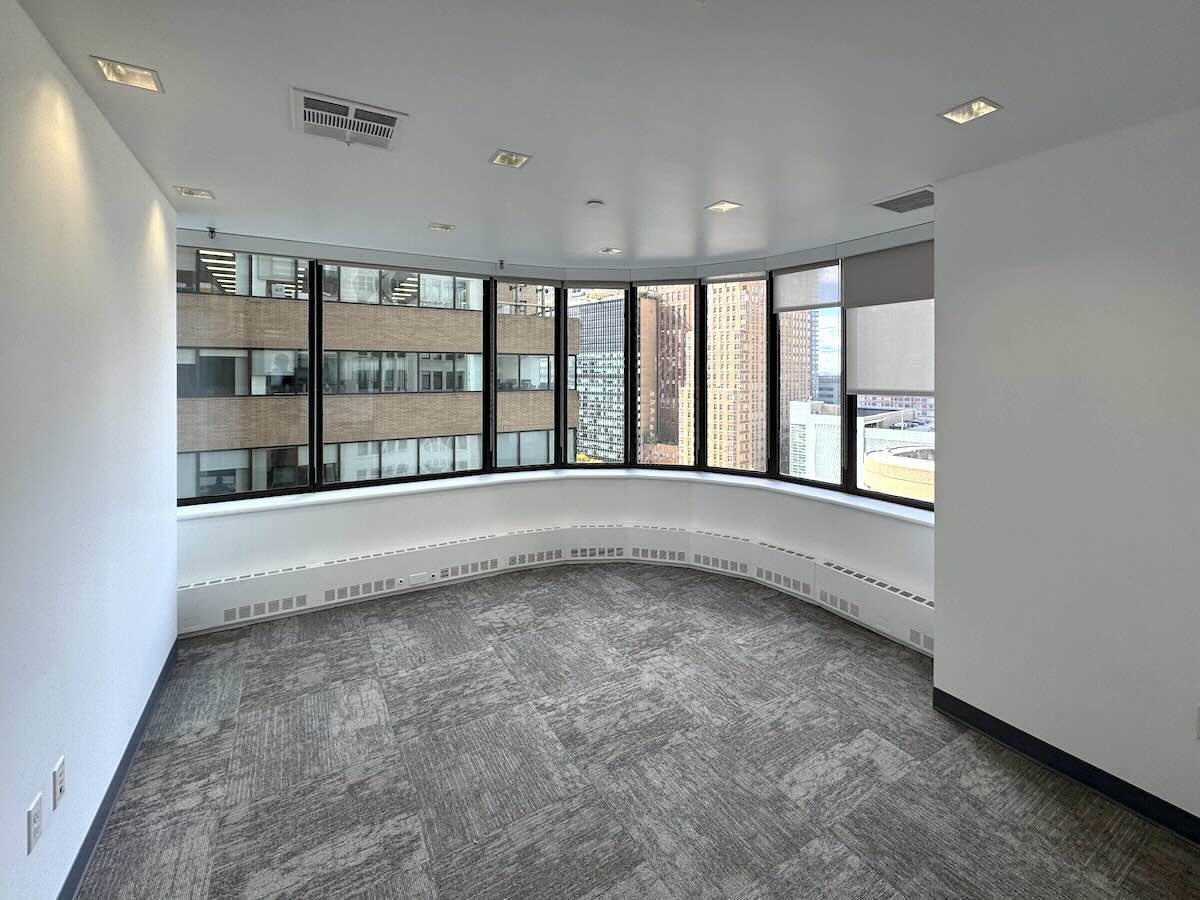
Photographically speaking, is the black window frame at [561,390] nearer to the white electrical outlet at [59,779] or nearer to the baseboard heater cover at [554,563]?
the baseboard heater cover at [554,563]

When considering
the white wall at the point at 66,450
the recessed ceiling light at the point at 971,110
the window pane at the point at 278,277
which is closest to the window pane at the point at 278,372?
the window pane at the point at 278,277

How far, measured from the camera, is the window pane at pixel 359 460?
5.07 meters

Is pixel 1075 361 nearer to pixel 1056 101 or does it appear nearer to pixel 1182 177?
pixel 1182 177

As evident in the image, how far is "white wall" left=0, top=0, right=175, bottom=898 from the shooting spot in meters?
1.70

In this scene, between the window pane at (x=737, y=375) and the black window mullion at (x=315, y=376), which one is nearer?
the black window mullion at (x=315, y=376)

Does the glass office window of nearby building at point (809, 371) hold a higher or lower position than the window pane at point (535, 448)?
higher

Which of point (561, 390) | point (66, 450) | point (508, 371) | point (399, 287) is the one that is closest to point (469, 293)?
point (399, 287)

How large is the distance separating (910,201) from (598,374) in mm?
3208

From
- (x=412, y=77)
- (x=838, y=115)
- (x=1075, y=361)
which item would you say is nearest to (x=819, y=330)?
(x=1075, y=361)

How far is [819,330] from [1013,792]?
3441mm

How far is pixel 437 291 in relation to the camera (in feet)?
17.6

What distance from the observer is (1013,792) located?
2.57 m

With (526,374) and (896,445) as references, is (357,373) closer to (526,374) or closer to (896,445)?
(526,374)

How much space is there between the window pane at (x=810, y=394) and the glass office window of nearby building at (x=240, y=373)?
13.2 feet
